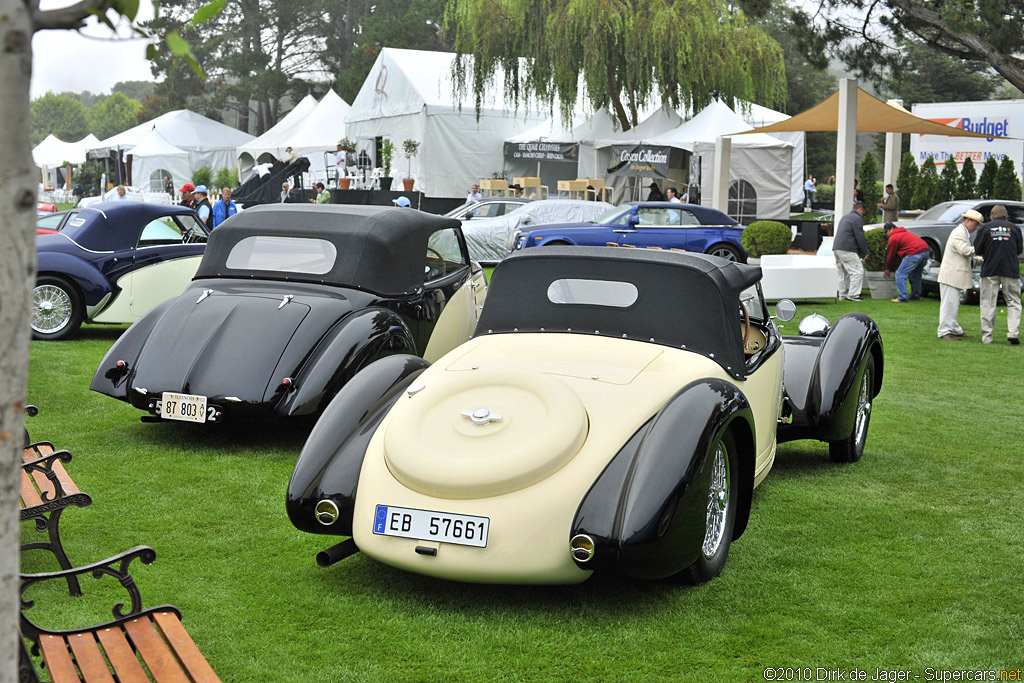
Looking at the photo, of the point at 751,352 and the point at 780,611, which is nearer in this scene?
the point at 780,611

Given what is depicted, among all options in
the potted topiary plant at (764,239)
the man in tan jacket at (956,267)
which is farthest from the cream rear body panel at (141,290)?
the potted topiary plant at (764,239)

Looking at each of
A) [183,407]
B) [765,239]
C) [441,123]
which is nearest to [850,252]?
[765,239]

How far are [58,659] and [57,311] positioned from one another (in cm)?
998

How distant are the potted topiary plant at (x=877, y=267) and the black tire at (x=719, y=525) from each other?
47.8 feet

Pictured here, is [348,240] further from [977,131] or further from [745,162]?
[977,131]

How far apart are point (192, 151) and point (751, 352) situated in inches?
2032

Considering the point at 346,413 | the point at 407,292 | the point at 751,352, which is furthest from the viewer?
the point at 407,292

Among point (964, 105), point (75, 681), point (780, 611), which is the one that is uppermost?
point (964, 105)

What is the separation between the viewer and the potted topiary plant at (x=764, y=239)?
70.2 feet

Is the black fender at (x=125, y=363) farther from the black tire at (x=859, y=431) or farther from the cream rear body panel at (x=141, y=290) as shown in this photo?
the black tire at (x=859, y=431)

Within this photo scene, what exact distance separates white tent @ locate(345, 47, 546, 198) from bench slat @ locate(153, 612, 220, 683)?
33.4 m

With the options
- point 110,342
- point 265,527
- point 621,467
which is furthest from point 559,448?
point 110,342

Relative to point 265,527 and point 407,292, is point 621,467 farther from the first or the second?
point 407,292

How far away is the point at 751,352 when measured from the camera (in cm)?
638
